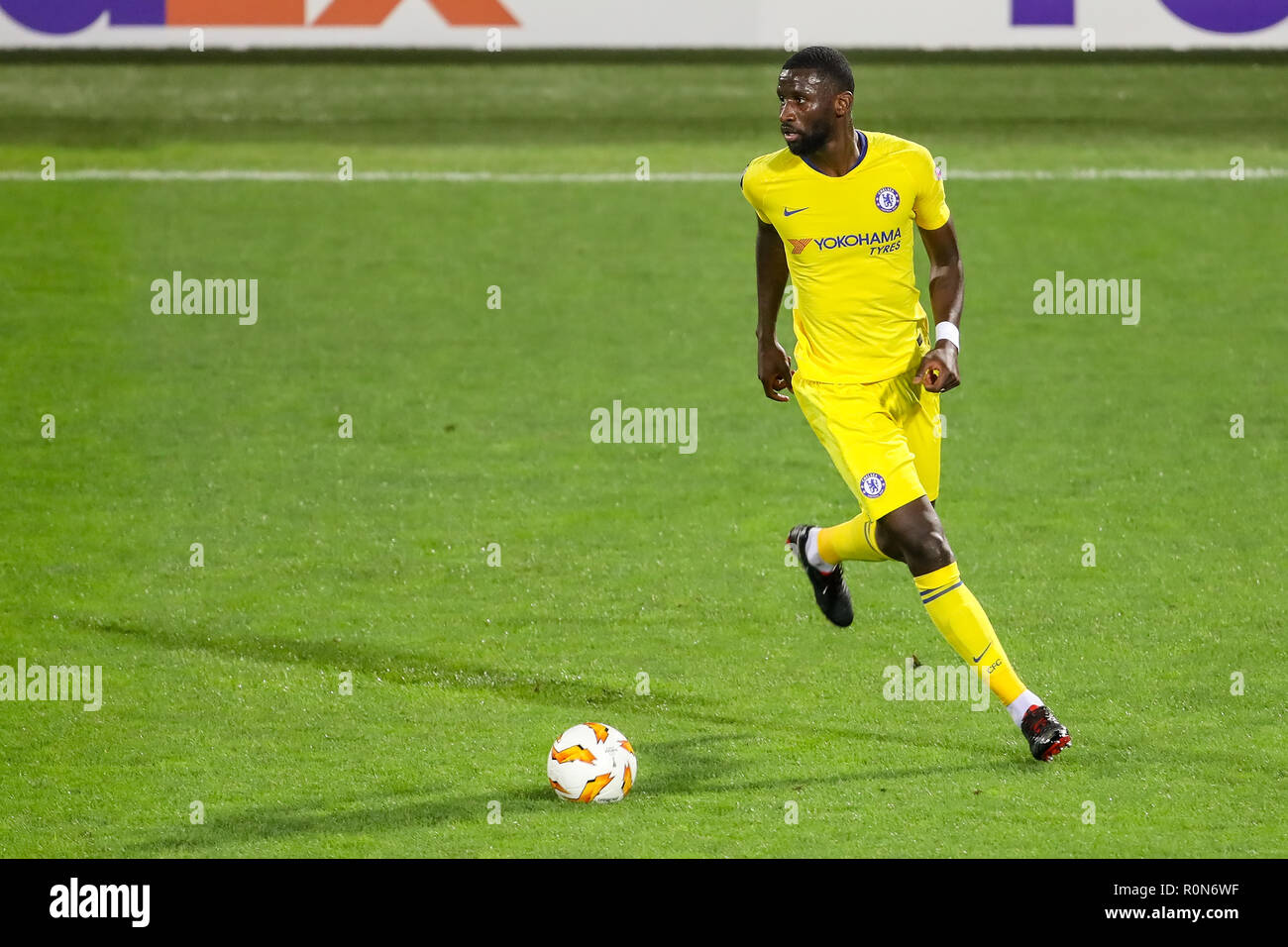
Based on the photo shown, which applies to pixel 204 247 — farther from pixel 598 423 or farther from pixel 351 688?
pixel 351 688

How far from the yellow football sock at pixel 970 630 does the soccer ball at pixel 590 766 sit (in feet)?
4.22

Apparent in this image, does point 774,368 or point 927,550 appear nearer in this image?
point 927,550

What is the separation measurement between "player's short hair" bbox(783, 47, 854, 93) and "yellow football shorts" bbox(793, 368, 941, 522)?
1169mm

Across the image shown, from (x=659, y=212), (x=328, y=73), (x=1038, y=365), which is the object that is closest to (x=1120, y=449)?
(x=1038, y=365)

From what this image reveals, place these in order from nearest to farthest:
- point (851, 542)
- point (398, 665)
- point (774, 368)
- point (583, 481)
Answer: point (774, 368)
point (851, 542)
point (398, 665)
point (583, 481)

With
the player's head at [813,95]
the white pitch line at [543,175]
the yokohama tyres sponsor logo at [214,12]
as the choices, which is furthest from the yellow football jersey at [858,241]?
the yokohama tyres sponsor logo at [214,12]

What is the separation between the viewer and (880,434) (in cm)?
713

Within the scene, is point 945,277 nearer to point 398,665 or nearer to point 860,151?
point 860,151

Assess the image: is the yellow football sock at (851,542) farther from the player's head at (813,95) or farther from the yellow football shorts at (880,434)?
the player's head at (813,95)

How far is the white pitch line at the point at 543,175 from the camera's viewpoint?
1858cm

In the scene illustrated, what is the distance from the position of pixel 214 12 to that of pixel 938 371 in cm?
1479

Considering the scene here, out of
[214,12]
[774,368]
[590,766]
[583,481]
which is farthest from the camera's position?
[214,12]

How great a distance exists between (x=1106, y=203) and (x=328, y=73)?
9.08 meters

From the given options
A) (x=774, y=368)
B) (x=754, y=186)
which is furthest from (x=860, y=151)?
(x=774, y=368)
